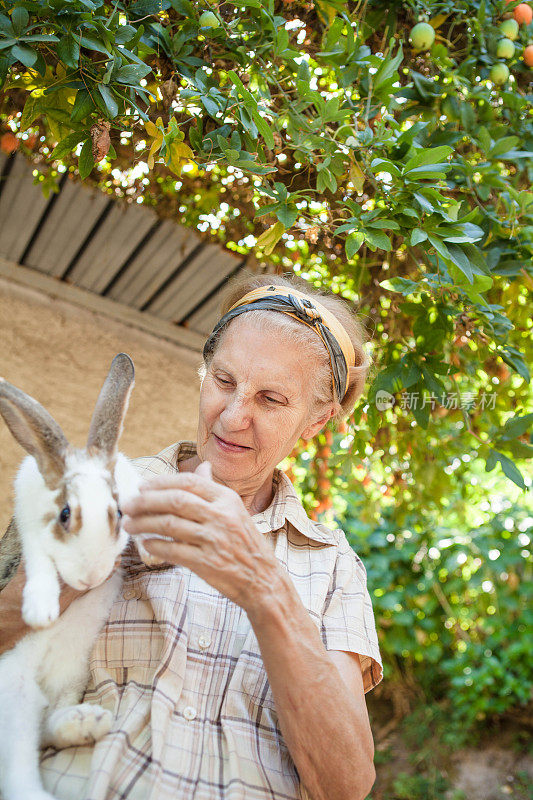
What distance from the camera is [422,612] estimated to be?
540 centimetres

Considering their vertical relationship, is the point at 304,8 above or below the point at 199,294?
above

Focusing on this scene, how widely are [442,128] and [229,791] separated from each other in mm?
2163

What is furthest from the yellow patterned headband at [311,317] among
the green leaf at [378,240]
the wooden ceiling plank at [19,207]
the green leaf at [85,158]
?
the wooden ceiling plank at [19,207]

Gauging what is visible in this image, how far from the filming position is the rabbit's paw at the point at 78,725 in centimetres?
147

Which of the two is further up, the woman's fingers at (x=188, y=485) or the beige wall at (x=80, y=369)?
the woman's fingers at (x=188, y=485)

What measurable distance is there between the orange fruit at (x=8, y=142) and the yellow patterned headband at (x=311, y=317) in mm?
1015

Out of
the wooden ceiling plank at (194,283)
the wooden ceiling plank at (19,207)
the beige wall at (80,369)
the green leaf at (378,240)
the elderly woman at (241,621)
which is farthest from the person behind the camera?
the beige wall at (80,369)

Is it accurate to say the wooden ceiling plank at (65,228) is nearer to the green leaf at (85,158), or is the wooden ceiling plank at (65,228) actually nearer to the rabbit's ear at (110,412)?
the green leaf at (85,158)

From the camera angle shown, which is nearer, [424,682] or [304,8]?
[304,8]

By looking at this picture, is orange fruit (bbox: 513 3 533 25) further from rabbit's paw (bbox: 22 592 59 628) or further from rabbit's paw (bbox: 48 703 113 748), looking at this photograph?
rabbit's paw (bbox: 48 703 113 748)

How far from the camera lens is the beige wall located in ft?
10.5

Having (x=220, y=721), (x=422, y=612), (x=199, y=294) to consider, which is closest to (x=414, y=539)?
(x=422, y=612)

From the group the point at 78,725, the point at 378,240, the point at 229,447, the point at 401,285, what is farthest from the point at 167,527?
the point at 401,285

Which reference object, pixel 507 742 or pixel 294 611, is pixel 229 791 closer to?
pixel 294 611
